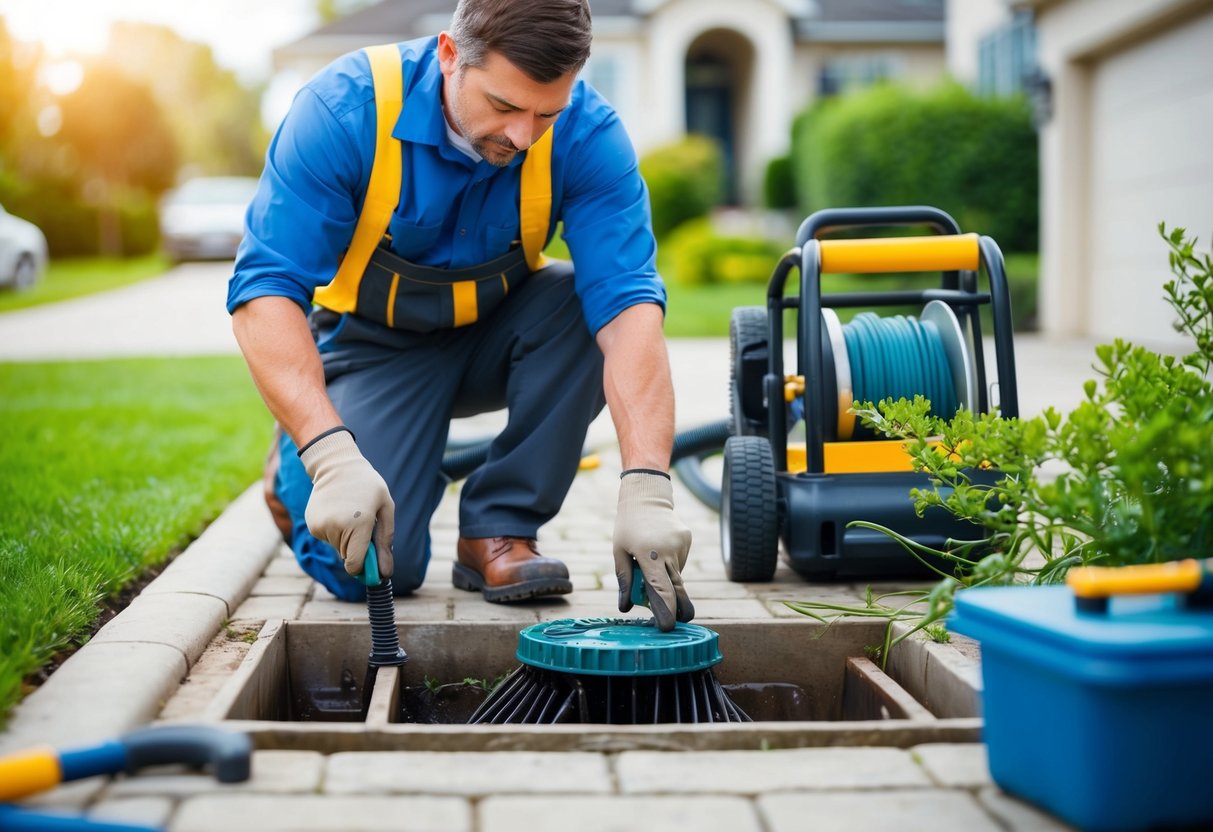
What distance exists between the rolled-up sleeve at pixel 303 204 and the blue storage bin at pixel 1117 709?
175 cm

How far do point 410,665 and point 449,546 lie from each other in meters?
1.17

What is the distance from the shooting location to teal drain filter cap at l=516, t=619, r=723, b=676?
2451mm

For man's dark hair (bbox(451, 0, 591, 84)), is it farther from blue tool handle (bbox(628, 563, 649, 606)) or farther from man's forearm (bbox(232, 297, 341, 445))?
blue tool handle (bbox(628, 563, 649, 606))

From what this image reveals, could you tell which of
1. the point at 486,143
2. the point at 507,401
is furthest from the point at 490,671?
the point at 486,143

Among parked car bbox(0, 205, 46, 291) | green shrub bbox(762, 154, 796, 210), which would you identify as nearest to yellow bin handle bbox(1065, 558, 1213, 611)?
parked car bbox(0, 205, 46, 291)

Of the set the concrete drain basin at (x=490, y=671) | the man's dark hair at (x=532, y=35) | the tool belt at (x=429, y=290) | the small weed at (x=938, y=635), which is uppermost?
the man's dark hair at (x=532, y=35)

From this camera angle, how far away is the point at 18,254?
1709 centimetres

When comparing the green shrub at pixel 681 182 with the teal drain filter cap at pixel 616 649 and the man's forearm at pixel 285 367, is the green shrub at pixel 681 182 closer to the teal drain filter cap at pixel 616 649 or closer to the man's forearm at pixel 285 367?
the man's forearm at pixel 285 367

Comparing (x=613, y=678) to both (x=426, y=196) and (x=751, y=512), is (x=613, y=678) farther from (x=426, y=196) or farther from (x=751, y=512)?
(x=426, y=196)

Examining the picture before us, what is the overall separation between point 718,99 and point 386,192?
24092 mm

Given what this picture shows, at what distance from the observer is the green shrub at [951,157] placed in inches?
560

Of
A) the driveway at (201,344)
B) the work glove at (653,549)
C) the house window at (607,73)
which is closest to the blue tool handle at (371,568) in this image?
the work glove at (653,549)

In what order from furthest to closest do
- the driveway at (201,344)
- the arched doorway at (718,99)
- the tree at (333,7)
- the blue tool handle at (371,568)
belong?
the tree at (333,7) < the arched doorway at (718,99) < the driveway at (201,344) < the blue tool handle at (371,568)

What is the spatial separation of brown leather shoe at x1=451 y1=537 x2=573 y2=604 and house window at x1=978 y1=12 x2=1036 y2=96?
1251 centimetres
